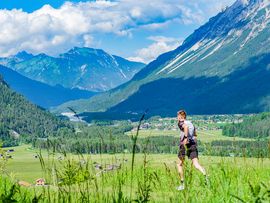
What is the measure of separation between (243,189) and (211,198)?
86 cm

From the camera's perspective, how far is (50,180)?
8156 mm

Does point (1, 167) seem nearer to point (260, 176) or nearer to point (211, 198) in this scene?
point (211, 198)

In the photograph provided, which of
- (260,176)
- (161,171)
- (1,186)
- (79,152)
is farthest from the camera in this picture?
(161,171)

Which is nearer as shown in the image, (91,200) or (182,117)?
(91,200)

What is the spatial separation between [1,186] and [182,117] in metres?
7.28

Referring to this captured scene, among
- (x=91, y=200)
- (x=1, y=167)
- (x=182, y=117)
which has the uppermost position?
(x=182, y=117)

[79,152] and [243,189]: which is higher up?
[79,152]

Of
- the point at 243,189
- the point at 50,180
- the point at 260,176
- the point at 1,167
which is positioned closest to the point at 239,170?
the point at 260,176

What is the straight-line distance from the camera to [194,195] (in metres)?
7.66

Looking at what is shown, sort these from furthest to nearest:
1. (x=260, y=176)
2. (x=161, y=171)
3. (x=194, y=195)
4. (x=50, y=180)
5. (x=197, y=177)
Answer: (x=161, y=171) → (x=197, y=177) → (x=260, y=176) → (x=50, y=180) → (x=194, y=195)

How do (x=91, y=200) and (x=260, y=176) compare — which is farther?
(x=260, y=176)

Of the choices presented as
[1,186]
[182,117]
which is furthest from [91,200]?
[182,117]

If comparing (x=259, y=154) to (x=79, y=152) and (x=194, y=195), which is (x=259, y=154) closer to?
(x=194, y=195)

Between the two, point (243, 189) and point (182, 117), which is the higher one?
point (182, 117)
